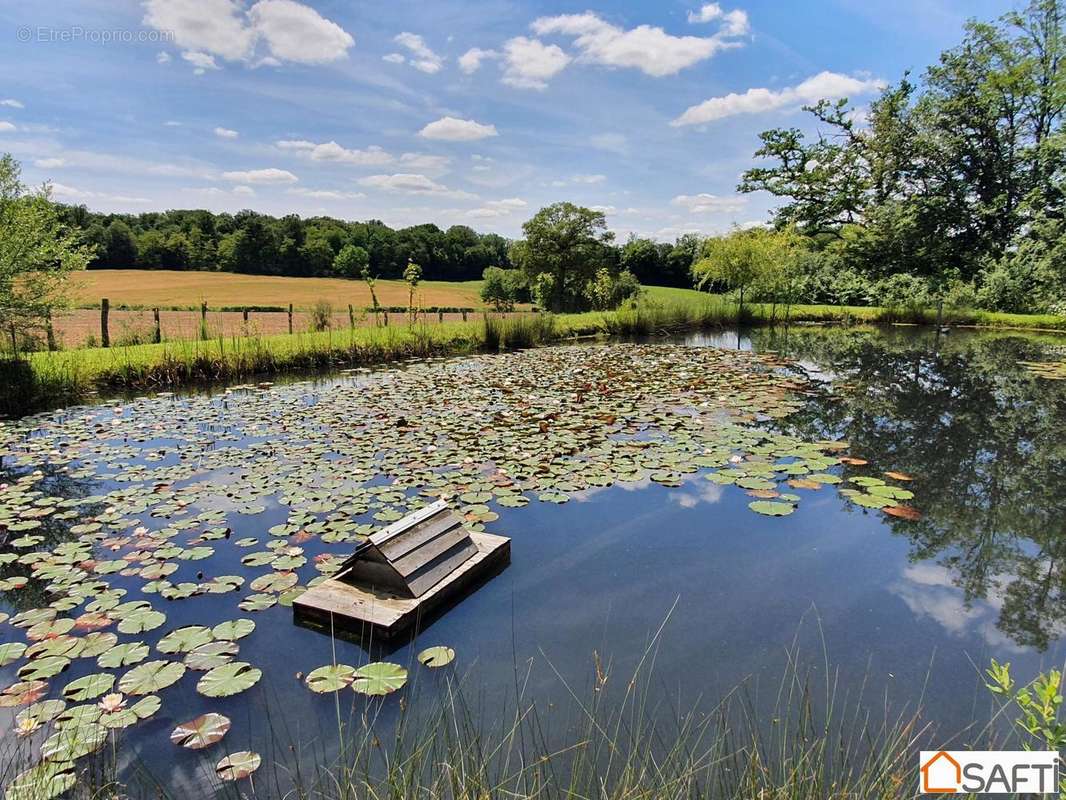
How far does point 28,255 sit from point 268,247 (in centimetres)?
4461

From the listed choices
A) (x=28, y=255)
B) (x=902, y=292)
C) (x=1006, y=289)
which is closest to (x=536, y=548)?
(x=28, y=255)

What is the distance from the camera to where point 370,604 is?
9.84 ft

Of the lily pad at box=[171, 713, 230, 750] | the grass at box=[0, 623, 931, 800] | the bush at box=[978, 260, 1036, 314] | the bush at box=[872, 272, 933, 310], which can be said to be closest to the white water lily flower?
the grass at box=[0, 623, 931, 800]

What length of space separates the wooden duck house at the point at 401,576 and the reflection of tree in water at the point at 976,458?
298cm

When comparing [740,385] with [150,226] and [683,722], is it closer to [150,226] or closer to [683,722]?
[683,722]

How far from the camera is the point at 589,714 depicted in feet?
7.60

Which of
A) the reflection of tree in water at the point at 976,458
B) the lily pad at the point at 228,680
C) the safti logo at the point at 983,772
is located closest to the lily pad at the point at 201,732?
the lily pad at the point at 228,680

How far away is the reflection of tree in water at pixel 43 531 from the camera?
319cm

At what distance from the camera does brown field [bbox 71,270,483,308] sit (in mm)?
32900

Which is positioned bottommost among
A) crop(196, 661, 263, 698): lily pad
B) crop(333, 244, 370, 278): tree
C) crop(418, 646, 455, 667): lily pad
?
crop(418, 646, 455, 667): lily pad

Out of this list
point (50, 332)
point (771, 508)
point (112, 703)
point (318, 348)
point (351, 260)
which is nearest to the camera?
point (112, 703)

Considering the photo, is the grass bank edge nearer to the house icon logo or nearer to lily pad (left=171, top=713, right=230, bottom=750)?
lily pad (left=171, top=713, right=230, bottom=750)

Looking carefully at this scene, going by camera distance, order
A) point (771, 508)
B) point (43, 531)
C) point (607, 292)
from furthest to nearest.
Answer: point (607, 292) < point (771, 508) < point (43, 531)

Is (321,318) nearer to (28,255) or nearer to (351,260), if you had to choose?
(28,255)
